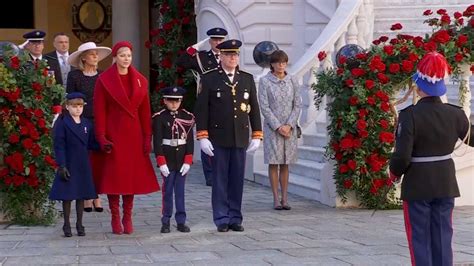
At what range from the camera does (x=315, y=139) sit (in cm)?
1280

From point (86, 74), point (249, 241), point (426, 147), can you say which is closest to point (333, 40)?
point (86, 74)

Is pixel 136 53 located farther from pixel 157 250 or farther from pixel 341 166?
pixel 157 250

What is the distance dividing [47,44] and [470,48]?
13265mm

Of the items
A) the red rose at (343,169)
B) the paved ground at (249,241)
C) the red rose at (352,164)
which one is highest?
the red rose at (352,164)

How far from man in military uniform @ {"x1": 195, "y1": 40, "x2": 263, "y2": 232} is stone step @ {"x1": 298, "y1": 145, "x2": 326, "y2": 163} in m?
3.05

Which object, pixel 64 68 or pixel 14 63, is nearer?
pixel 14 63

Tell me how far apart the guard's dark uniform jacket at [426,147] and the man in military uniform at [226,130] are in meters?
2.84

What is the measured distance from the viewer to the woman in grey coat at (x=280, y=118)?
10609 millimetres

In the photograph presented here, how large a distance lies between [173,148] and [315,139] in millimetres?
4186

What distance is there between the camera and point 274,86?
1066 centimetres

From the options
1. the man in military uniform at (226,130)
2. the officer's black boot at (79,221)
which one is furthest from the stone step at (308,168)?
the officer's black boot at (79,221)

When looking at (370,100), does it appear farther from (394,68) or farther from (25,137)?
(25,137)

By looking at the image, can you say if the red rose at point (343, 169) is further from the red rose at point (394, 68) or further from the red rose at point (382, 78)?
the red rose at point (394, 68)

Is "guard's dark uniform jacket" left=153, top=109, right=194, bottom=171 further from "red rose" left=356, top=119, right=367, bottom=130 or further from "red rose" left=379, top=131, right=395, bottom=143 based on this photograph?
"red rose" left=379, top=131, right=395, bottom=143
